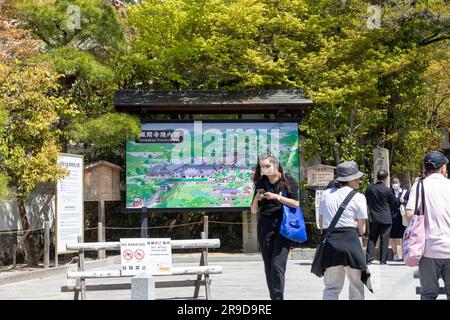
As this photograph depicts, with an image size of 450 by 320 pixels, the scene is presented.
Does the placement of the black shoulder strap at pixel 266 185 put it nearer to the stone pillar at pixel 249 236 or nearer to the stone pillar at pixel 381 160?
the stone pillar at pixel 249 236

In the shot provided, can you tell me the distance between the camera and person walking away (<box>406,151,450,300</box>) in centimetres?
668

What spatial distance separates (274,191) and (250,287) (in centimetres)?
410

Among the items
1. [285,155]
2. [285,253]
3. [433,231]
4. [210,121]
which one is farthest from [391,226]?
[433,231]

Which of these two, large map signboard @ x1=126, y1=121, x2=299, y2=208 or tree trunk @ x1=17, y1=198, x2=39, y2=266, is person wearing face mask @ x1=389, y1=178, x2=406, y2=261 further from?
tree trunk @ x1=17, y1=198, x2=39, y2=266

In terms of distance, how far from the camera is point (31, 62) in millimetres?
16859

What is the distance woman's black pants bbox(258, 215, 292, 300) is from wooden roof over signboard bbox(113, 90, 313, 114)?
11434 mm

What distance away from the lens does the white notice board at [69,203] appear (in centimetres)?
1579

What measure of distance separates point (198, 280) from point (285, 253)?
2141 millimetres

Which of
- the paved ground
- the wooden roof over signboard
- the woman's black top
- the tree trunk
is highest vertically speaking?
the wooden roof over signboard

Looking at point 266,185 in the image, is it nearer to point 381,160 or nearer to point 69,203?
point 69,203

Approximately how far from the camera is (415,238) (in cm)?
675

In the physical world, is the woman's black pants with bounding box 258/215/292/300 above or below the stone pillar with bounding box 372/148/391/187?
below

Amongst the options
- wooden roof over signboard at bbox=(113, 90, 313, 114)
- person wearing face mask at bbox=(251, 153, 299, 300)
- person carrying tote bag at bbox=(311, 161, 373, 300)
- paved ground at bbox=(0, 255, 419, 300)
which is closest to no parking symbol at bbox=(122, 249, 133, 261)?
paved ground at bbox=(0, 255, 419, 300)
